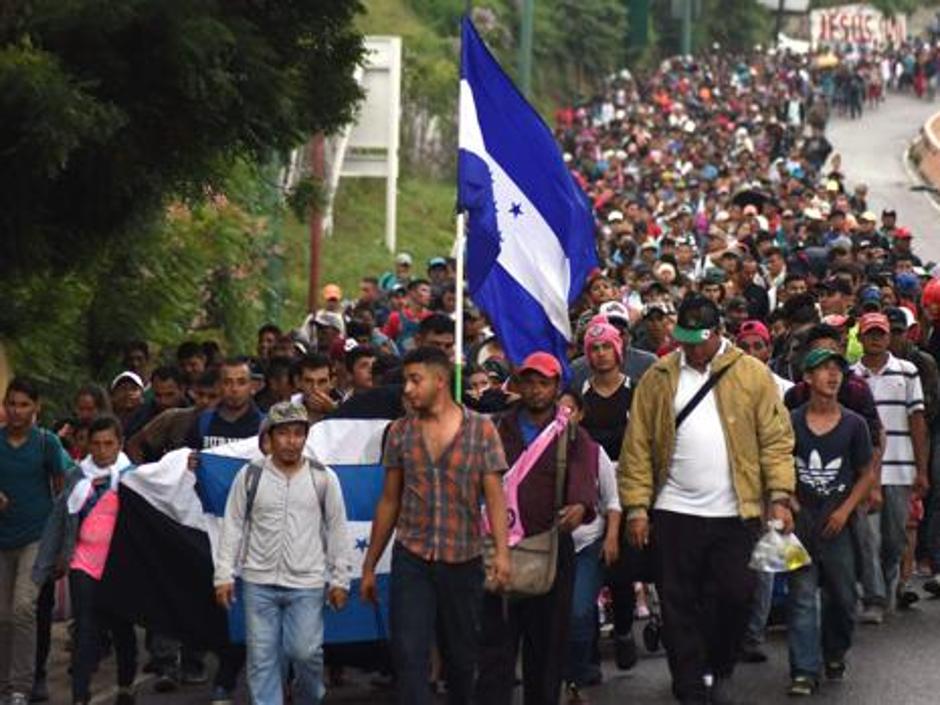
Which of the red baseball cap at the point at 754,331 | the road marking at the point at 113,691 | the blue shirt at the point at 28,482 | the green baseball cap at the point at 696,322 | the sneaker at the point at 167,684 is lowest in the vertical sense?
the road marking at the point at 113,691

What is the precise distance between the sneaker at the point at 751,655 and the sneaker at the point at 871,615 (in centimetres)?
124

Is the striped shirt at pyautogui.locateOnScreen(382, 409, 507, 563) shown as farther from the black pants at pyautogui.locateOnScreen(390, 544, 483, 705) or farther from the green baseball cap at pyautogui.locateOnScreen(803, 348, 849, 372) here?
the green baseball cap at pyautogui.locateOnScreen(803, 348, 849, 372)

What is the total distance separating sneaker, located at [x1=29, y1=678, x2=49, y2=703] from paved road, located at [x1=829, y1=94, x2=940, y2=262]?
29040mm

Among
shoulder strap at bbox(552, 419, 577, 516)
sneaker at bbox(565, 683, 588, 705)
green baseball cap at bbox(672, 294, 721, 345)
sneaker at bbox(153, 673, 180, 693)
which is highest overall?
green baseball cap at bbox(672, 294, 721, 345)

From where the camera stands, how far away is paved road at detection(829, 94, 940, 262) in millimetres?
49906

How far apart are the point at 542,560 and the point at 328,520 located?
94 cm

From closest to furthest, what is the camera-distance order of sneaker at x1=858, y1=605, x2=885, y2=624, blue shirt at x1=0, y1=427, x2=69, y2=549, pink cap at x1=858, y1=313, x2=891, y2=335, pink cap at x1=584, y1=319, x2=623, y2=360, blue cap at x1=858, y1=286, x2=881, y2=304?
pink cap at x1=584, y1=319, x2=623, y2=360, blue shirt at x1=0, y1=427, x2=69, y2=549, sneaker at x1=858, y1=605, x2=885, y2=624, pink cap at x1=858, y1=313, x2=891, y2=335, blue cap at x1=858, y1=286, x2=881, y2=304

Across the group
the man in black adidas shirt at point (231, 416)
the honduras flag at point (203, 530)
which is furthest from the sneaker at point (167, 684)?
the honduras flag at point (203, 530)

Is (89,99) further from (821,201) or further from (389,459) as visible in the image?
(821,201)

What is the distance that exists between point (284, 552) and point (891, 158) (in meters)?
54.7

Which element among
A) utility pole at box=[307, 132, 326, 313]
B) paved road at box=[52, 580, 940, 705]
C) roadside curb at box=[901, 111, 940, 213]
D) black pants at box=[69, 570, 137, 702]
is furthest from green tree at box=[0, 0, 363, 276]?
roadside curb at box=[901, 111, 940, 213]

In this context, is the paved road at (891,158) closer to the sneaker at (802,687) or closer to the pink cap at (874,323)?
the pink cap at (874,323)

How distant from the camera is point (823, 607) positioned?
14.3 meters

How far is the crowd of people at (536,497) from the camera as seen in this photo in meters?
11.7
